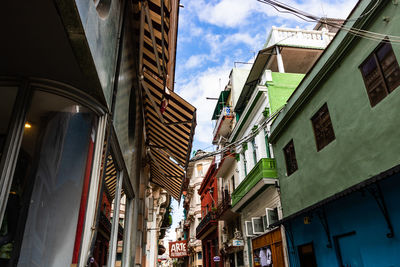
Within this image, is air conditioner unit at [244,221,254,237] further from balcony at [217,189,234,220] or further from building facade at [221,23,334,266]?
balcony at [217,189,234,220]

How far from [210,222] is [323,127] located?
17433 mm

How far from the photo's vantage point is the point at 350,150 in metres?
7.46

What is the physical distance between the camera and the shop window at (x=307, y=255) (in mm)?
9359

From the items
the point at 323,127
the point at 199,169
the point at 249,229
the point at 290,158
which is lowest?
the point at 249,229

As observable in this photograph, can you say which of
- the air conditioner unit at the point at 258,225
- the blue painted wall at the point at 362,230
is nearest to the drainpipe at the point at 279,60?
the air conditioner unit at the point at 258,225

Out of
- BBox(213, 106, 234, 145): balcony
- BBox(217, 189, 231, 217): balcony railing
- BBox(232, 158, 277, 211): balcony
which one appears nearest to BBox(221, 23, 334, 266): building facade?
BBox(232, 158, 277, 211): balcony

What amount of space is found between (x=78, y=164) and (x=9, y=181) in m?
0.48

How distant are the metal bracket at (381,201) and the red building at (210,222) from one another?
16.6m

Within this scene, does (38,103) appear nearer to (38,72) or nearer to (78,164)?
(38,72)

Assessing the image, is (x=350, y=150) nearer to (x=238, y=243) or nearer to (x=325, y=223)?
(x=325, y=223)

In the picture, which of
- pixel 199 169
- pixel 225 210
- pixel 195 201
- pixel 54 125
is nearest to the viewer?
pixel 54 125

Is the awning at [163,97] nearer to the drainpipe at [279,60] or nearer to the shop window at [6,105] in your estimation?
the shop window at [6,105]

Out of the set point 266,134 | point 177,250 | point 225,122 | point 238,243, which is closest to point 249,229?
point 238,243

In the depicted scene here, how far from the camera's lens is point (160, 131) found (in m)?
6.81
